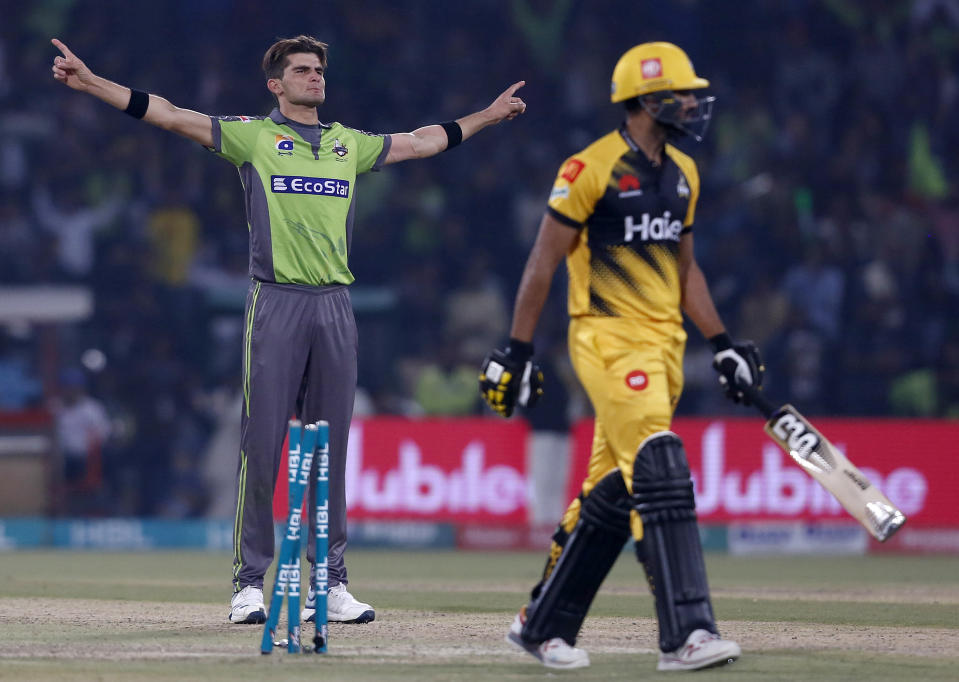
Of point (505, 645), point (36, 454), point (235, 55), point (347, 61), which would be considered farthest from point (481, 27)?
point (505, 645)

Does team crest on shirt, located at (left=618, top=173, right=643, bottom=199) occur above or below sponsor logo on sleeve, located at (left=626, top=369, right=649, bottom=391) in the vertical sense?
above

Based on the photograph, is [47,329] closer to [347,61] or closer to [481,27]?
[347,61]

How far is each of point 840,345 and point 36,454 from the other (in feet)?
26.6

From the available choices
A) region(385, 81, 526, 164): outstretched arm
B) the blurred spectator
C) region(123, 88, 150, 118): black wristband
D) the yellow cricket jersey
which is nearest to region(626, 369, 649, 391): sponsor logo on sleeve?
the yellow cricket jersey

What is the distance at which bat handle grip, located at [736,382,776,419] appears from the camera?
19.5 ft

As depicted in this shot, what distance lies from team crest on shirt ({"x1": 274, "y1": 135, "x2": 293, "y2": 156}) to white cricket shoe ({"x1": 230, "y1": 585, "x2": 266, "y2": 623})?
1.89 meters

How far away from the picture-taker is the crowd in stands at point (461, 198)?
55.5ft

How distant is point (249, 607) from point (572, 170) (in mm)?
2498

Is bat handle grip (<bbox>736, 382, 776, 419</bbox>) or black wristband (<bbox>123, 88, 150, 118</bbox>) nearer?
bat handle grip (<bbox>736, 382, 776, 419</bbox>)

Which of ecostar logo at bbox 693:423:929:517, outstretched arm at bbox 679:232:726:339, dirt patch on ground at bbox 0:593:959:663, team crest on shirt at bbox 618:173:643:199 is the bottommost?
dirt patch on ground at bbox 0:593:959:663

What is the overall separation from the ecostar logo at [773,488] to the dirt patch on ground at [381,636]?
22.6 ft

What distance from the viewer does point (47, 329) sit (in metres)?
17.0

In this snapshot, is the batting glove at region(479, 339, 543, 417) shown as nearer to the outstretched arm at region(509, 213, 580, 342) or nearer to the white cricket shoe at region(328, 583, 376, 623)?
the outstretched arm at region(509, 213, 580, 342)

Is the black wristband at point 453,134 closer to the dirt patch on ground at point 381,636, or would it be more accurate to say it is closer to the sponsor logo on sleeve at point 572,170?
the sponsor logo on sleeve at point 572,170
